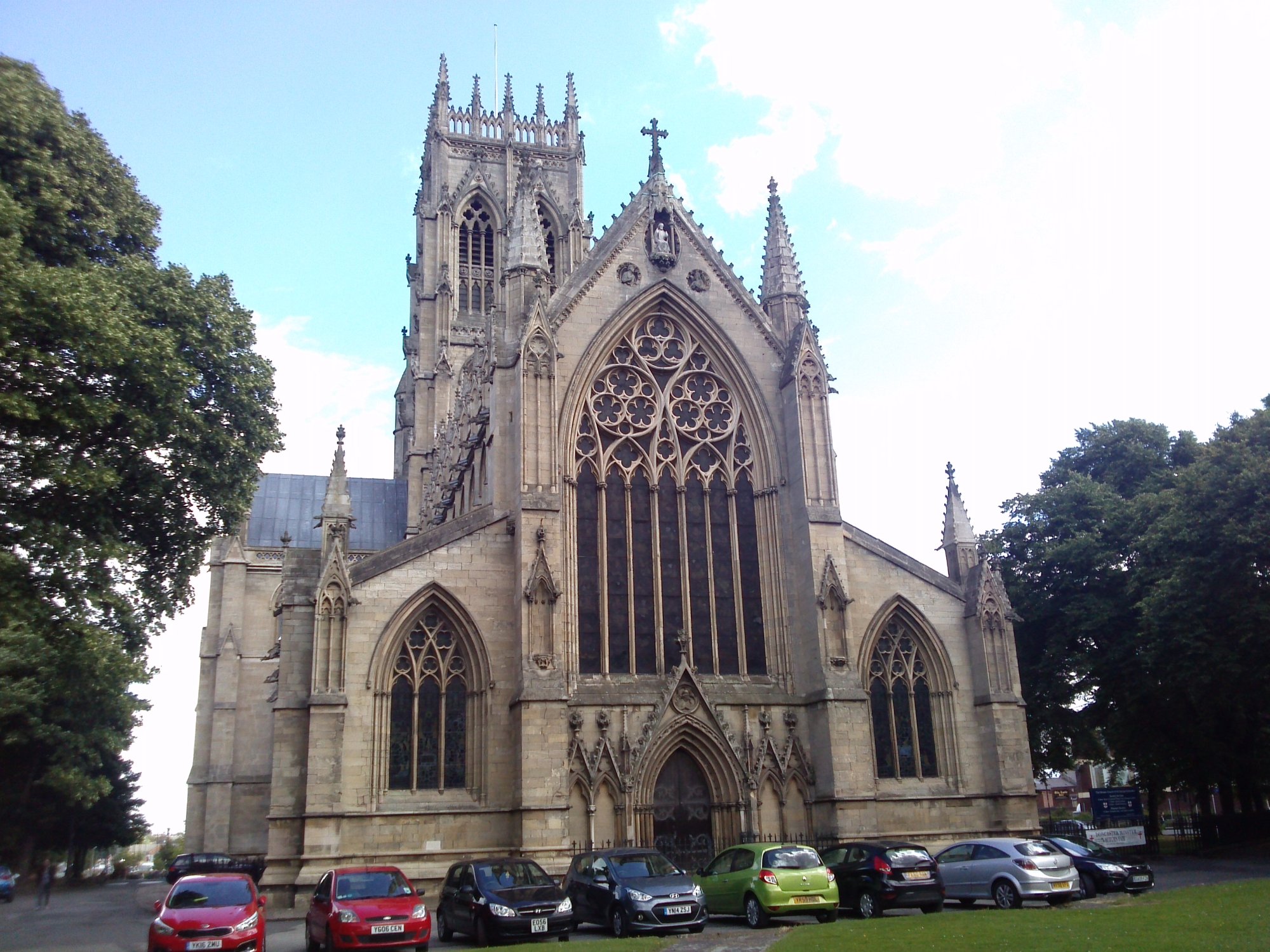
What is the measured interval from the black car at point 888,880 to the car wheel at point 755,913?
2081 millimetres

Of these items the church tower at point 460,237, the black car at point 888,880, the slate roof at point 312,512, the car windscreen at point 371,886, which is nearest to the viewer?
the car windscreen at point 371,886

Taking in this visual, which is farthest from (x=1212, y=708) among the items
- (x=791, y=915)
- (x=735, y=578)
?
(x=791, y=915)

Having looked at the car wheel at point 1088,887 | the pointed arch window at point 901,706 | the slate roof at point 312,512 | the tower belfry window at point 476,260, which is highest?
the tower belfry window at point 476,260

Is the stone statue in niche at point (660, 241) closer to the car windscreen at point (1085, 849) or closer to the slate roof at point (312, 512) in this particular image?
the car windscreen at point (1085, 849)

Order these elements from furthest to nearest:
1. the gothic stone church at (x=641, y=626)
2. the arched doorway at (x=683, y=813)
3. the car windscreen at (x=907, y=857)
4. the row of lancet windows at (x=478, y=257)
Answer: the row of lancet windows at (x=478, y=257), the arched doorway at (x=683, y=813), the gothic stone church at (x=641, y=626), the car windscreen at (x=907, y=857)

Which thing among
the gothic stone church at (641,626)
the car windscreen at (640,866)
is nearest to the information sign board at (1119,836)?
the gothic stone church at (641,626)

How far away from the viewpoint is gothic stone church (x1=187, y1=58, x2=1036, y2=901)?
24141mm

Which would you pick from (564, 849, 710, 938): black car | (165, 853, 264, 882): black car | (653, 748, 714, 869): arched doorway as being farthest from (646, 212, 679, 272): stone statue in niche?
(165, 853, 264, 882): black car

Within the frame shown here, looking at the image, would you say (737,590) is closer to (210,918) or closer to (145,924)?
(145,924)

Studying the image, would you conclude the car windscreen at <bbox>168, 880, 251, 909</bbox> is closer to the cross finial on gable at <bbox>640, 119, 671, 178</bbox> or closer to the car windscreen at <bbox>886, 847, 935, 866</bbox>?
the car windscreen at <bbox>886, 847, 935, 866</bbox>

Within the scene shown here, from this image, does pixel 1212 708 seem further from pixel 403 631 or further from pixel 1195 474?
pixel 403 631

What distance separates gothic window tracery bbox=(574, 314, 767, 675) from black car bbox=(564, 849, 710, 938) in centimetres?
761

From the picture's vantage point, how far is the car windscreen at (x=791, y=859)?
18.6 m

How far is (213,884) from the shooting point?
16.3 meters
